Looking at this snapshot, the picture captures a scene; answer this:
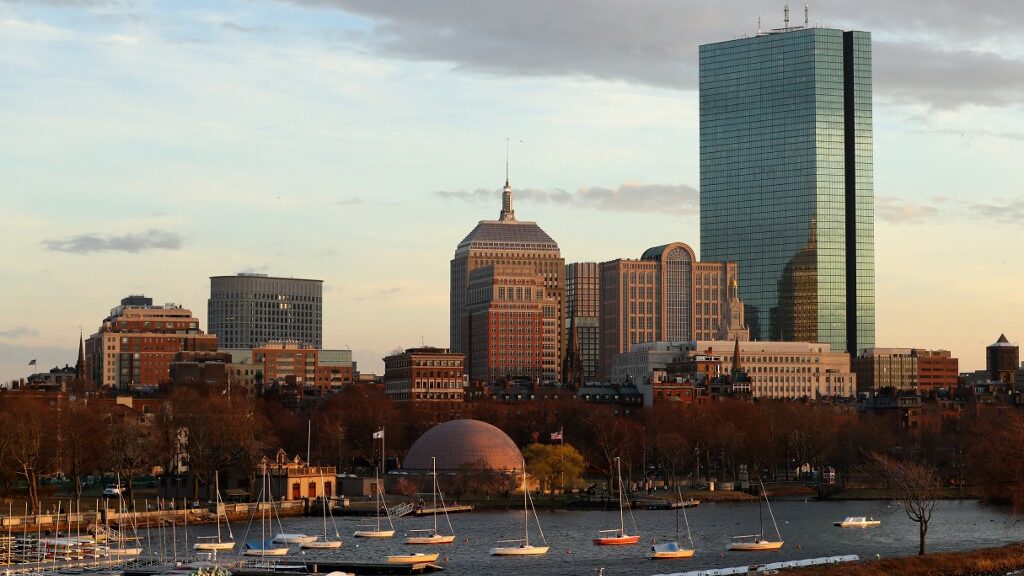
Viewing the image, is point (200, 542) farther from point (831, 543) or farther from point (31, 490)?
point (831, 543)

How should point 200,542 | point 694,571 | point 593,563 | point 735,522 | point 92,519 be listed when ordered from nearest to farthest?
1. point 694,571
2. point 593,563
3. point 200,542
4. point 92,519
5. point 735,522

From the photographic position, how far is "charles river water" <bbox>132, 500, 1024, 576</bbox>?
13525 centimetres

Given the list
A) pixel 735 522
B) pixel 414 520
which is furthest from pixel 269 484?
pixel 735 522

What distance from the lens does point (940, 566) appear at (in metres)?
125

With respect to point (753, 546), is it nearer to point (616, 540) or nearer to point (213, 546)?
point (616, 540)

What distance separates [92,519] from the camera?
542 feet

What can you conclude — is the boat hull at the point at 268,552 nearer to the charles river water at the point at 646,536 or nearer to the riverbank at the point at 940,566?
the charles river water at the point at 646,536

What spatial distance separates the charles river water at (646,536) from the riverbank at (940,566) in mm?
8861

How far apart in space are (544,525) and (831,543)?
31761mm

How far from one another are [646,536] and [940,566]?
126 feet

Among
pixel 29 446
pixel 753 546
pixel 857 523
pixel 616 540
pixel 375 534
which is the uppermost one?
pixel 29 446

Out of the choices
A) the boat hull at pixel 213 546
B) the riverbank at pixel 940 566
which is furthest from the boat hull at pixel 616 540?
the boat hull at pixel 213 546

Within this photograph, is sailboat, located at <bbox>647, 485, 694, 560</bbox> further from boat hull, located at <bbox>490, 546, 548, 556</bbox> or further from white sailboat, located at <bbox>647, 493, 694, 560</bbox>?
boat hull, located at <bbox>490, 546, 548, 556</bbox>

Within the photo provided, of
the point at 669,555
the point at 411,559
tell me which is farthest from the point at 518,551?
the point at 411,559
